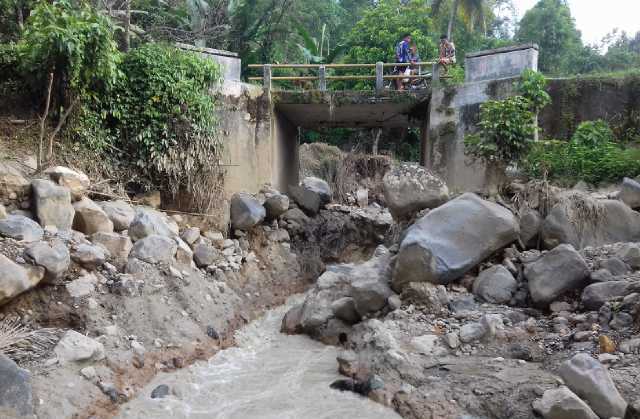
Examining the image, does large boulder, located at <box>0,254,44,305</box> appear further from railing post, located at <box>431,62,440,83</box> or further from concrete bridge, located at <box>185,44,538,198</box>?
railing post, located at <box>431,62,440,83</box>

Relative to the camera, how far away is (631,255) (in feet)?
23.1

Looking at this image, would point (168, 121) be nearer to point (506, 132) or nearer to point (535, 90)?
point (506, 132)

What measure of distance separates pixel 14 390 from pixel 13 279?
135 centimetres

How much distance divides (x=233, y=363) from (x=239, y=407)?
4.36 feet

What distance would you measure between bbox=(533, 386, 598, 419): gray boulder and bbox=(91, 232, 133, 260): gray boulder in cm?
514

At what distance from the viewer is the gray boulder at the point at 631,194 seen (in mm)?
8195

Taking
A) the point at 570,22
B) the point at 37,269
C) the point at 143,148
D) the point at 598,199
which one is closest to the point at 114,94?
the point at 143,148

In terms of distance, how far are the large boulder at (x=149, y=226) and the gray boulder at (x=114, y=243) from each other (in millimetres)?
498

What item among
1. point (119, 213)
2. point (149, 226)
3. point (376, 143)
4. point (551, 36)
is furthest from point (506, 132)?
point (551, 36)

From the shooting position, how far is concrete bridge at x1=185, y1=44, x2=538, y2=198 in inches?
479

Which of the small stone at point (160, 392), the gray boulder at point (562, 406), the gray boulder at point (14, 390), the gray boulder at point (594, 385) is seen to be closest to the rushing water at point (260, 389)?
the small stone at point (160, 392)

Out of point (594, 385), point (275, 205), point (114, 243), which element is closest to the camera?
point (594, 385)

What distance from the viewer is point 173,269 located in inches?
315

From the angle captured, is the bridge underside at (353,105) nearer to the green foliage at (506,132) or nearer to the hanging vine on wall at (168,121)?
the hanging vine on wall at (168,121)
